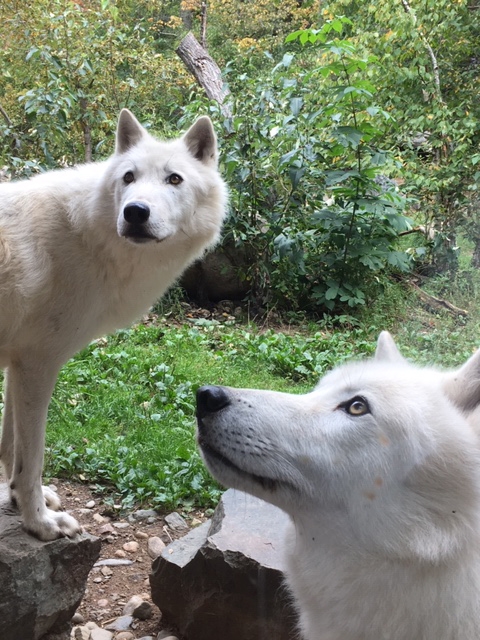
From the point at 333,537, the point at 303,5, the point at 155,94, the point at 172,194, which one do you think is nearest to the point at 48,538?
the point at 333,537

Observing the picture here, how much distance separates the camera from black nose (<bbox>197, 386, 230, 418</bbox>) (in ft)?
4.66

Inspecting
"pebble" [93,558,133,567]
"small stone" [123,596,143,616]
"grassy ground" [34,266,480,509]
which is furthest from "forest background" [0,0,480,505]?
"small stone" [123,596,143,616]

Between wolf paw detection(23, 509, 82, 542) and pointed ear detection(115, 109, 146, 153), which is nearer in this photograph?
wolf paw detection(23, 509, 82, 542)

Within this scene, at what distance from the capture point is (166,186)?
2760 millimetres

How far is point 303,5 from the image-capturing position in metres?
6.11

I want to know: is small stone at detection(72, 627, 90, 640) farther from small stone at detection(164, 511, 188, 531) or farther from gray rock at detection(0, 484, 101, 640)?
small stone at detection(164, 511, 188, 531)

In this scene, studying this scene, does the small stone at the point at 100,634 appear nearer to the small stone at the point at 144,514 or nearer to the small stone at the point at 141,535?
the small stone at the point at 141,535

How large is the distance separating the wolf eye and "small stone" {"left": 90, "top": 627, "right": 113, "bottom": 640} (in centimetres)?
156

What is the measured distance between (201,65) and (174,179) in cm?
419

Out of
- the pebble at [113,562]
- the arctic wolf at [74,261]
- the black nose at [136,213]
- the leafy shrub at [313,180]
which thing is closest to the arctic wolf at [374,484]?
the arctic wolf at [74,261]

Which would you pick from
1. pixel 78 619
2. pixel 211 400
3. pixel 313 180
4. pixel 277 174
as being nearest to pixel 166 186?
pixel 211 400

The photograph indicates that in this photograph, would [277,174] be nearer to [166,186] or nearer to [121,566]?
[166,186]

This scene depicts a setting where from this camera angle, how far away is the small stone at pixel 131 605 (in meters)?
2.48

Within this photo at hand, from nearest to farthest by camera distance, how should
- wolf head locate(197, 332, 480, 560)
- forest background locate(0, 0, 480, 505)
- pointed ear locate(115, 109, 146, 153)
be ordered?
wolf head locate(197, 332, 480, 560) < pointed ear locate(115, 109, 146, 153) < forest background locate(0, 0, 480, 505)
